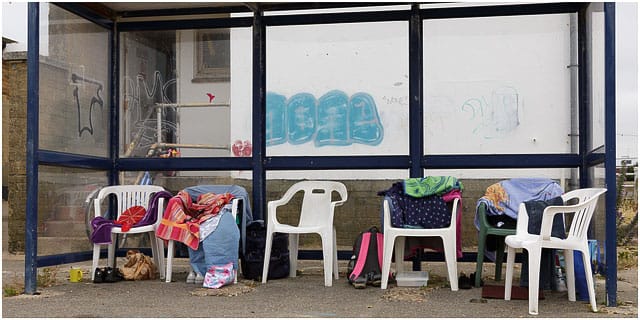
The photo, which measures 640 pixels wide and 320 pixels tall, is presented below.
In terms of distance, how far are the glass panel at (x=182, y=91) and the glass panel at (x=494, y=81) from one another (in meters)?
1.75

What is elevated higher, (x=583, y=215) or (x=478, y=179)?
(x=478, y=179)

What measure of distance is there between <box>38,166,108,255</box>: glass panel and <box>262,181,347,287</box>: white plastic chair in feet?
5.78

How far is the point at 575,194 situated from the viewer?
19.2ft

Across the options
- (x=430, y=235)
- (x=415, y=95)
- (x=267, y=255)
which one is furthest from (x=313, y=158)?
(x=430, y=235)

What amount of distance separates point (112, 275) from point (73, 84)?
170 cm

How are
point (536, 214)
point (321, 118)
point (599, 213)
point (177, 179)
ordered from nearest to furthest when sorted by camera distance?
point (536, 214) < point (599, 213) < point (321, 118) < point (177, 179)

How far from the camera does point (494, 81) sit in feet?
23.6

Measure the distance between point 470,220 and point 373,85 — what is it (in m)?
1.48

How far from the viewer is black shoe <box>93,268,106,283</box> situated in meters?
6.55

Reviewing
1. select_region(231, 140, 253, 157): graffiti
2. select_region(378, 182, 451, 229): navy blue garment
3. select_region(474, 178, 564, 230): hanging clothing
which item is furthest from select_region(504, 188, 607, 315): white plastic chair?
select_region(231, 140, 253, 157): graffiti

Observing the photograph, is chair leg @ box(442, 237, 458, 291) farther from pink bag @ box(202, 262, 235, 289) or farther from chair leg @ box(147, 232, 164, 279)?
chair leg @ box(147, 232, 164, 279)

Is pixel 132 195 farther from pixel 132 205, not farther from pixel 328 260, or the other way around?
pixel 328 260

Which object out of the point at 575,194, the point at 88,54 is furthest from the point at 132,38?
the point at 575,194

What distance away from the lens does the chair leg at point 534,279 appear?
489 centimetres
